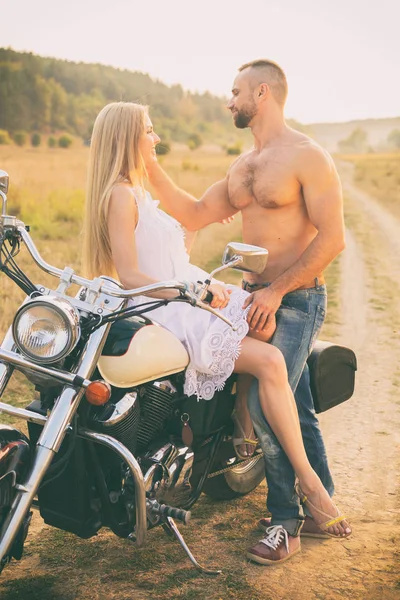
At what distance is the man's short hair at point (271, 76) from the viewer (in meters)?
4.30

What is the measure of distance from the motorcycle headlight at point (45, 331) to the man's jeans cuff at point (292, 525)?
1.68 metres

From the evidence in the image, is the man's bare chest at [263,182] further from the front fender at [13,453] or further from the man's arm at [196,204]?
the front fender at [13,453]

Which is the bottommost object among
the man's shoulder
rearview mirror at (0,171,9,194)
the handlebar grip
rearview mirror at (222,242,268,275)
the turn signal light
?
the turn signal light

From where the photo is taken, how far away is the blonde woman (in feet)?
11.8

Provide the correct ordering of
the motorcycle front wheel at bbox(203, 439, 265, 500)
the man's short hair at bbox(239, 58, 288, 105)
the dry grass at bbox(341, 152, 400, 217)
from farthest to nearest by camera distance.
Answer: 1. the dry grass at bbox(341, 152, 400, 217)
2. the motorcycle front wheel at bbox(203, 439, 265, 500)
3. the man's short hair at bbox(239, 58, 288, 105)

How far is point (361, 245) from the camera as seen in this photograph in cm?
1638

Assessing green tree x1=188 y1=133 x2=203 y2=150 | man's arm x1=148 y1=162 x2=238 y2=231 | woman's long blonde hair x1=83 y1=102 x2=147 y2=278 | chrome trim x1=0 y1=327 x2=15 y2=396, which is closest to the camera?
chrome trim x1=0 y1=327 x2=15 y2=396

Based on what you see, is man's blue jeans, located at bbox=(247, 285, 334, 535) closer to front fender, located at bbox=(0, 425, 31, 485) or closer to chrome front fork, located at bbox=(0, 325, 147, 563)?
chrome front fork, located at bbox=(0, 325, 147, 563)

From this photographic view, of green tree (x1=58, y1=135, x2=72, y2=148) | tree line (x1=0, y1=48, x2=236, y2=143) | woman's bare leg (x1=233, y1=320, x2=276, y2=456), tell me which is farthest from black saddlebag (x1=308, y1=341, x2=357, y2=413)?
green tree (x1=58, y1=135, x2=72, y2=148)

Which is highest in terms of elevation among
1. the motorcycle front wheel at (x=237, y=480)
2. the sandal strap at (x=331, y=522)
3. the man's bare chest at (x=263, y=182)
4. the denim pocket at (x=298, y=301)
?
the man's bare chest at (x=263, y=182)

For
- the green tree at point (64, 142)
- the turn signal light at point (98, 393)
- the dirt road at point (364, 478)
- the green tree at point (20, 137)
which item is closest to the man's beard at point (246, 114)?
the turn signal light at point (98, 393)

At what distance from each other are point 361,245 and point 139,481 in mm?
13779

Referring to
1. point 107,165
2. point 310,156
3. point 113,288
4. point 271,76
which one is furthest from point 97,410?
point 271,76

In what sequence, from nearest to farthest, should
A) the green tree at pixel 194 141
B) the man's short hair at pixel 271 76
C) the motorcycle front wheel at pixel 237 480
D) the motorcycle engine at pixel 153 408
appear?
the motorcycle engine at pixel 153 408, the man's short hair at pixel 271 76, the motorcycle front wheel at pixel 237 480, the green tree at pixel 194 141
